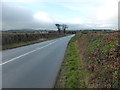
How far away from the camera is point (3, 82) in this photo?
7375 millimetres

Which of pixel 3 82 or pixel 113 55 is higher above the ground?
pixel 113 55

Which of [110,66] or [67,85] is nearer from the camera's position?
[67,85]

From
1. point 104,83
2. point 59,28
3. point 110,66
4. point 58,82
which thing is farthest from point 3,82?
point 59,28

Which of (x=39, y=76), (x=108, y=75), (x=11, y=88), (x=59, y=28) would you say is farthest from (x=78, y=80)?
(x=59, y=28)

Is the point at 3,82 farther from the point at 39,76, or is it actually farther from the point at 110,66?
the point at 110,66

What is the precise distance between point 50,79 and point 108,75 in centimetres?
256

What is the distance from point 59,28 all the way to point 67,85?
11534 centimetres

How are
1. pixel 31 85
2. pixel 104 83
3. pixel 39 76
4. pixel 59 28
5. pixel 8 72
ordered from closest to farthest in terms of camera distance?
1. pixel 104 83
2. pixel 31 85
3. pixel 39 76
4. pixel 8 72
5. pixel 59 28

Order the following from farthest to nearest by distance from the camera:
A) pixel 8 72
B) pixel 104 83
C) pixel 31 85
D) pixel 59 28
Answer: pixel 59 28 → pixel 8 72 → pixel 31 85 → pixel 104 83

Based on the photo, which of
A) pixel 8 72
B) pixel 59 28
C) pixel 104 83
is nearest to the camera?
pixel 104 83

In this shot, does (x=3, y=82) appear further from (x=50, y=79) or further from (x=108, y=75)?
(x=108, y=75)

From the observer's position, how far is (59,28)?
121 meters

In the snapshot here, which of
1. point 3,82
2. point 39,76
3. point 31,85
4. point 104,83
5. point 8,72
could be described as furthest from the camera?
point 8,72

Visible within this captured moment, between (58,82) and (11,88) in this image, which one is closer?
(11,88)
